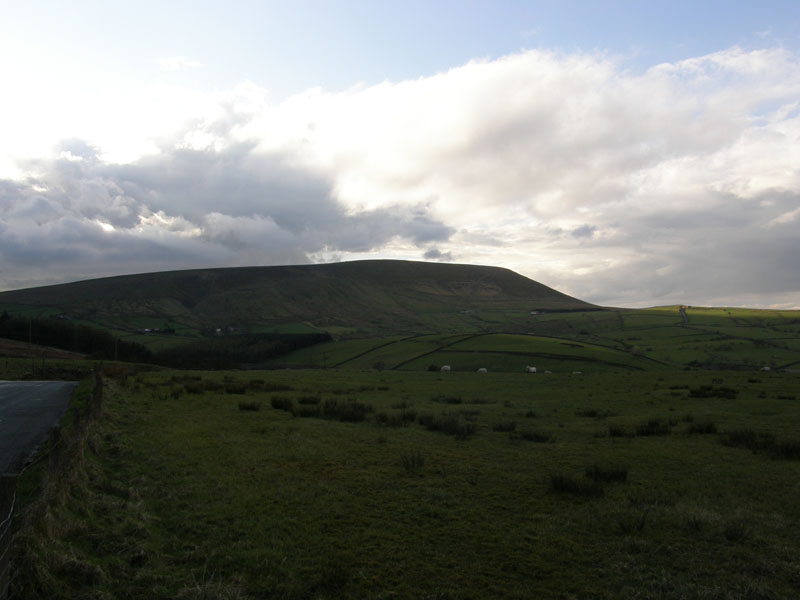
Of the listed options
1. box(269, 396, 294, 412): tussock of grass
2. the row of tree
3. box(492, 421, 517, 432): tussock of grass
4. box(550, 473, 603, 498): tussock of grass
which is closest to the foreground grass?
box(550, 473, 603, 498): tussock of grass

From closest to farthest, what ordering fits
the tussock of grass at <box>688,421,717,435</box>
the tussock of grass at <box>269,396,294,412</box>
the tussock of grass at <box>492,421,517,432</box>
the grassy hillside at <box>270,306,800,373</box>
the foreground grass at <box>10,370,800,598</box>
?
the foreground grass at <box>10,370,800,598</box>, the tussock of grass at <box>688,421,717,435</box>, the tussock of grass at <box>492,421,517,432</box>, the tussock of grass at <box>269,396,294,412</box>, the grassy hillside at <box>270,306,800,373</box>

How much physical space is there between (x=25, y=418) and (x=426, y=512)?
18.6 m

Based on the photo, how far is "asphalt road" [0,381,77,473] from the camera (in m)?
13.3

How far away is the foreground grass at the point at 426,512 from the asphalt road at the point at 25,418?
1.79m

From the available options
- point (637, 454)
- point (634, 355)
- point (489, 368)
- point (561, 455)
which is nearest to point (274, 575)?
point (561, 455)

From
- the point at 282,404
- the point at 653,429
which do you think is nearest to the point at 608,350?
the point at 653,429

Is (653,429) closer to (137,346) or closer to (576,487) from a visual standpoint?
(576,487)

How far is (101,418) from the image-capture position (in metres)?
17.9

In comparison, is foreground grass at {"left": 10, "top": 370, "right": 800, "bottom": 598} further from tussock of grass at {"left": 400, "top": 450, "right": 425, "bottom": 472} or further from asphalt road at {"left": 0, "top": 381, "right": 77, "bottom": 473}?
asphalt road at {"left": 0, "top": 381, "right": 77, "bottom": 473}

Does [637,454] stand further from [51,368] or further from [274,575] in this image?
[51,368]

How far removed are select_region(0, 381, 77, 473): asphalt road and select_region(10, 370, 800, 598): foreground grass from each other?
1791mm

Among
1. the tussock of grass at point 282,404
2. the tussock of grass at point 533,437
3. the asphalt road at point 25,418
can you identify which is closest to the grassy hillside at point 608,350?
the tussock of grass at point 282,404

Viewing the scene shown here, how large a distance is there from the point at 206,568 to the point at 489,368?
3106 inches

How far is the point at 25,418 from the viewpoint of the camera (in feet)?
65.2
